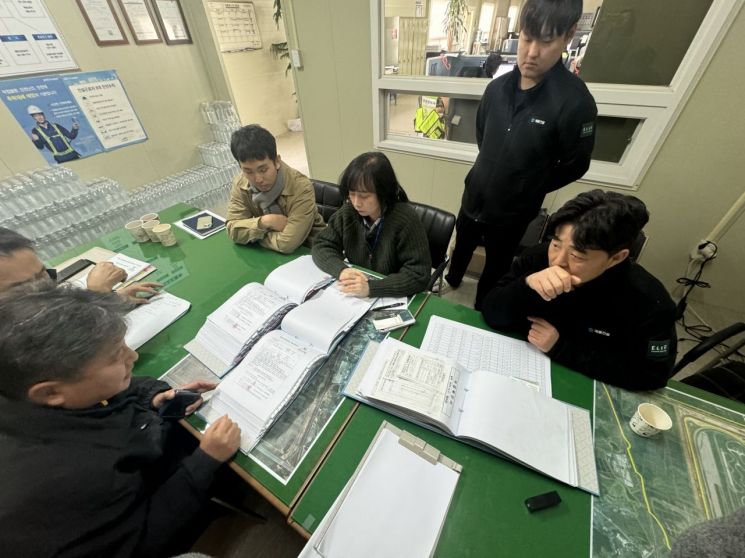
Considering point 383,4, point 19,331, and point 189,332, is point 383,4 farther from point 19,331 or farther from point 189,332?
point 19,331

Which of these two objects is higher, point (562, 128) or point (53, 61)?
point (53, 61)

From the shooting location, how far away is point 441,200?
2738mm

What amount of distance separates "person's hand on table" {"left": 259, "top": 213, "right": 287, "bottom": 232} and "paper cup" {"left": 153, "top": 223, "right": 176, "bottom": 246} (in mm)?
449

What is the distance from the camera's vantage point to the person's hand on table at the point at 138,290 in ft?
3.88

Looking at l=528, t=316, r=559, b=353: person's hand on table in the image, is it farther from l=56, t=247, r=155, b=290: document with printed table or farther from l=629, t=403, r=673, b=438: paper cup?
l=56, t=247, r=155, b=290: document with printed table

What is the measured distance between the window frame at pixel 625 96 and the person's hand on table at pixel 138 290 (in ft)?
7.16

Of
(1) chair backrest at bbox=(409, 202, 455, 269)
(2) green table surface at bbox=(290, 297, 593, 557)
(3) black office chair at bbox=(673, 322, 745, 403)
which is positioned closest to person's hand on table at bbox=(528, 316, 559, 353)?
(2) green table surface at bbox=(290, 297, 593, 557)

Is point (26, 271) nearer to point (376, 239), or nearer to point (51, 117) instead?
point (376, 239)

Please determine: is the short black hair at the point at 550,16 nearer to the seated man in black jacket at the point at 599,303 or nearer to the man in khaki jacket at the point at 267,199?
the seated man in black jacket at the point at 599,303

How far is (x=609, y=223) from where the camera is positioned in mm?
801

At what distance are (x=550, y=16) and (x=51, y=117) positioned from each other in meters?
2.96

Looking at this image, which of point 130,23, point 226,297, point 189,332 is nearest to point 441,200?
point 226,297

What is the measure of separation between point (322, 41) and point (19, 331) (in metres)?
2.80

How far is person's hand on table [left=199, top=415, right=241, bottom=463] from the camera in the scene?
2.46 feet
